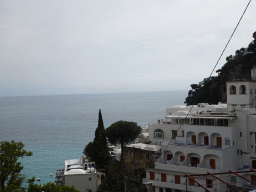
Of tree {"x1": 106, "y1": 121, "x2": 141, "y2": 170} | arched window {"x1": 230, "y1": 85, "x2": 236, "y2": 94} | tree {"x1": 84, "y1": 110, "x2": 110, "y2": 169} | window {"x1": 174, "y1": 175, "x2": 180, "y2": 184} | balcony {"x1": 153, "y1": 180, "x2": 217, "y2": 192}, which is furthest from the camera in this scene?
tree {"x1": 84, "y1": 110, "x2": 110, "y2": 169}

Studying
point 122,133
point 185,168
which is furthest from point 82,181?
point 185,168

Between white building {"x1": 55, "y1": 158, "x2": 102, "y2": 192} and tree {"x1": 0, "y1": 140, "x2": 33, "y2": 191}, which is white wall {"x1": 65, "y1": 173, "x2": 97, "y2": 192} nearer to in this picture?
white building {"x1": 55, "y1": 158, "x2": 102, "y2": 192}

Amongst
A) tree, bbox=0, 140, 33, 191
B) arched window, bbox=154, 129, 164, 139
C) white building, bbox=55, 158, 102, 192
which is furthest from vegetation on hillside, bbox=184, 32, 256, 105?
tree, bbox=0, 140, 33, 191

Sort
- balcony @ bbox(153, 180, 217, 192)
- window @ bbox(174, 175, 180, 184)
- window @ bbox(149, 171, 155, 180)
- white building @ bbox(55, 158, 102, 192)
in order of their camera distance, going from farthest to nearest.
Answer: white building @ bbox(55, 158, 102, 192) < window @ bbox(149, 171, 155, 180) < window @ bbox(174, 175, 180, 184) < balcony @ bbox(153, 180, 217, 192)

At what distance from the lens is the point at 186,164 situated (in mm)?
27578

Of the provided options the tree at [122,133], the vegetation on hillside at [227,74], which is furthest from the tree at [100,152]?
the vegetation on hillside at [227,74]

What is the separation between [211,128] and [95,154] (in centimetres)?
1765

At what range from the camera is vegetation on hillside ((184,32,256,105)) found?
5381 cm

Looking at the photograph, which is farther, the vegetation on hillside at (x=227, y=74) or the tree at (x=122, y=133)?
the vegetation on hillside at (x=227, y=74)

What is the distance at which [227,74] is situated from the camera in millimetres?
58625

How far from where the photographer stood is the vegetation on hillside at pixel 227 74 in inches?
2119

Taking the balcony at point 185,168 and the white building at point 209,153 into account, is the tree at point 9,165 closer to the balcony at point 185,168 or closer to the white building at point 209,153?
the white building at point 209,153

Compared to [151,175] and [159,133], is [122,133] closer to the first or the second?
[159,133]

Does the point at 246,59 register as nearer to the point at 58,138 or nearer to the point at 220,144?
the point at 220,144
